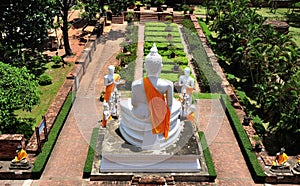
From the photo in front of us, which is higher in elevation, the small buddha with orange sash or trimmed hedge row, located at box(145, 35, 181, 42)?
the small buddha with orange sash

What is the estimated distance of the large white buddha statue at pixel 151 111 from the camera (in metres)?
15.2

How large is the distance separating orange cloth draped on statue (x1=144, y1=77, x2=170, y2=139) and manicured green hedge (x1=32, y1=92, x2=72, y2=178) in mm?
5052

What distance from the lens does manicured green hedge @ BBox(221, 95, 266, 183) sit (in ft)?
54.1

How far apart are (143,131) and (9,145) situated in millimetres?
5925

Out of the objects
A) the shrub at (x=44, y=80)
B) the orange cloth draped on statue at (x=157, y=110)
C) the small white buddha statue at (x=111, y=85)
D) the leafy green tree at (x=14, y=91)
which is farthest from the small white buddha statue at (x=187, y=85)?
the shrub at (x=44, y=80)

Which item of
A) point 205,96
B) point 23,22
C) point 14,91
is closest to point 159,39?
point 205,96

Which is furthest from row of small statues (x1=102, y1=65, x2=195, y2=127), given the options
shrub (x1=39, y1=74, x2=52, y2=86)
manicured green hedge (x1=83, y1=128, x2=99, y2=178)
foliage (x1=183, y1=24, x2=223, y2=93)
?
shrub (x1=39, y1=74, x2=52, y2=86)

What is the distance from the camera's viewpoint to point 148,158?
52.4 ft

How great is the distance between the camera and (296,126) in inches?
711

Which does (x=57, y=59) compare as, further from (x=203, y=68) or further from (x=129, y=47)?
(x=203, y=68)

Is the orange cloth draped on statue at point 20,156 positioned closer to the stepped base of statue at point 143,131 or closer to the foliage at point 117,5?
the stepped base of statue at point 143,131

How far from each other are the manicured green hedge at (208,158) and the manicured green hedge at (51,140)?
697 cm

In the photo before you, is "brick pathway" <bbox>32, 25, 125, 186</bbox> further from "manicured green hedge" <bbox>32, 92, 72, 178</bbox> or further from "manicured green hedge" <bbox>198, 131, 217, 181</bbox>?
"manicured green hedge" <bbox>198, 131, 217, 181</bbox>

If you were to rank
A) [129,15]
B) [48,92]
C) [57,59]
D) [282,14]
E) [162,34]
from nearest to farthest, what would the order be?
1. [48,92]
2. [57,59]
3. [162,34]
4. [129,15]
5. [282,14]
